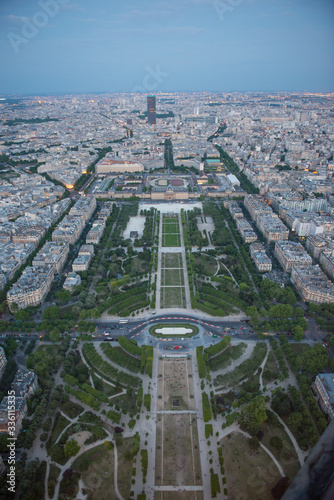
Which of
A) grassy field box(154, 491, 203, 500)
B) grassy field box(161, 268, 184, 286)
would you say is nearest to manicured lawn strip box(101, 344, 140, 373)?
grassy field box(154, 491, 203, 500)

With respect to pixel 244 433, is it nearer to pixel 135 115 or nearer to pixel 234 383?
pixel 234 383

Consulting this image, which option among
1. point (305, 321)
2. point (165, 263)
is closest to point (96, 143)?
point (165, 263)

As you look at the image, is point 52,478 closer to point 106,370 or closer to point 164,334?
point 106,370

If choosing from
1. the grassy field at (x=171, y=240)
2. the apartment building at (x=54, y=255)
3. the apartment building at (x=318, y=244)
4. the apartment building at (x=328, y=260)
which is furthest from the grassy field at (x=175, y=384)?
the apartment building at (x=318, y=244)

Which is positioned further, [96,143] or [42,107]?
[42,107]

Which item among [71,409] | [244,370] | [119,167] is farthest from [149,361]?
[119,167]

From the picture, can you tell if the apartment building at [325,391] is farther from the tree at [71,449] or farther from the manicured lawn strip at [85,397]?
the tree at [71,449]
